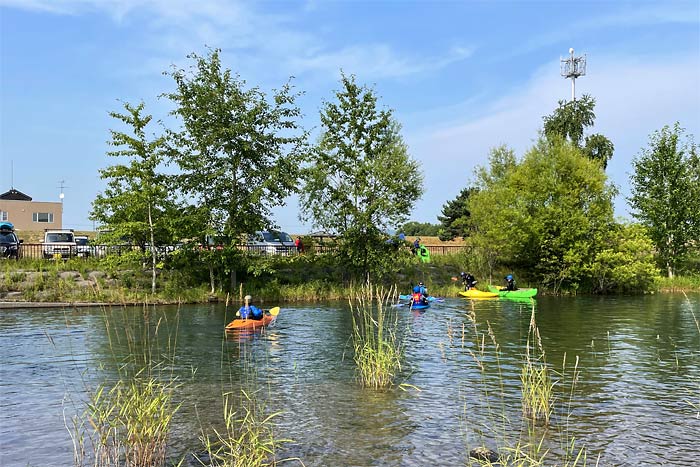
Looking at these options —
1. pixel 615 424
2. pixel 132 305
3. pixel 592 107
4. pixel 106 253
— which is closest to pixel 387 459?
pixel 615 424

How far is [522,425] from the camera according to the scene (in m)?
9.25

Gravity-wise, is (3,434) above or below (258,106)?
below

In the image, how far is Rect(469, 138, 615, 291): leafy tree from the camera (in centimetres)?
3922

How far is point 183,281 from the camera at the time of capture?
31.5 m

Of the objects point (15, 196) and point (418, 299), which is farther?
point (15, 196)

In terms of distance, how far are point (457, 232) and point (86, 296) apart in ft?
153

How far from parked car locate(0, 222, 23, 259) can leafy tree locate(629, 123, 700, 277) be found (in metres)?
41.3

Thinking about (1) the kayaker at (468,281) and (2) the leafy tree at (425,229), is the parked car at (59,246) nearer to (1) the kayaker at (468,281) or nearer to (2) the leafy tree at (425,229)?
(1) the kayaker at (468,281)

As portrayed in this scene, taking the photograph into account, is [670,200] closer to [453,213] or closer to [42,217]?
[453,213]

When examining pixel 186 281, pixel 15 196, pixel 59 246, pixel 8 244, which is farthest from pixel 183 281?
pixel 15 196

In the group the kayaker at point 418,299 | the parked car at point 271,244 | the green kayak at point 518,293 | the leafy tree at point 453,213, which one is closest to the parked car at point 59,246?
the parked car at point 271,244

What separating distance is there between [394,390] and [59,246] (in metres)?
29.5

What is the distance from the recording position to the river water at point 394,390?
8453 mm

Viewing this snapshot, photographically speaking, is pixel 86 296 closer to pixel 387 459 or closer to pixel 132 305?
pixel 132 305
